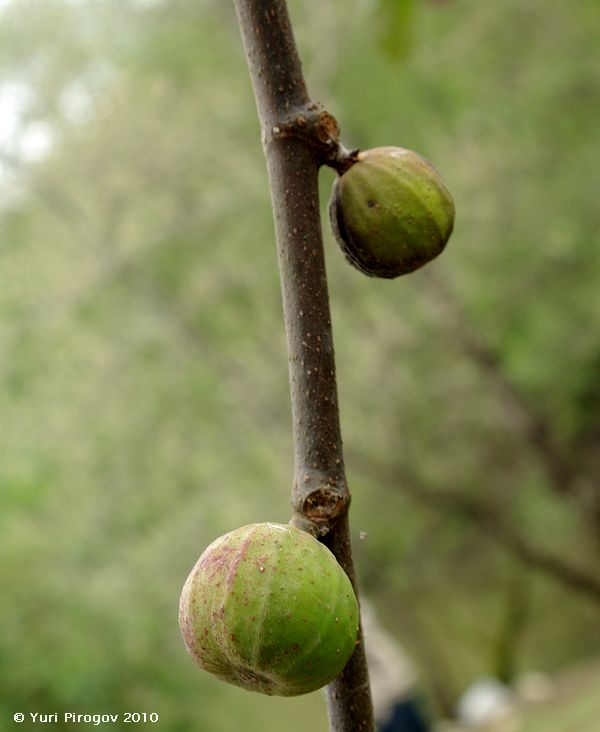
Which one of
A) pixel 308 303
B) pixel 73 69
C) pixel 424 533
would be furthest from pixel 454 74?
pixel 308 303

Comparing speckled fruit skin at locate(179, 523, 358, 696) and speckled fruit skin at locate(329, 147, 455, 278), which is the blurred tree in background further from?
speckled fruit skin at locate(179, 523, 358, 696)

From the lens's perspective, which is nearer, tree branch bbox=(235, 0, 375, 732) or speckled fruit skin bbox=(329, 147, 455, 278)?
tree branch bbox=(235, 0, 375, 732)

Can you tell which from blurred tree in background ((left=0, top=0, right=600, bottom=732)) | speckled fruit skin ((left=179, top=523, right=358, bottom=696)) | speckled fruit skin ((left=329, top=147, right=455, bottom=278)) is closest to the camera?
speckled fruit skin ((left=179, top=523, right=358, bottom=696))

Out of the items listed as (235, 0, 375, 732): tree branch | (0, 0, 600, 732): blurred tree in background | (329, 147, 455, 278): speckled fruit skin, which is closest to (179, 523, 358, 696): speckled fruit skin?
(235, 0, 375, 732): tree branch

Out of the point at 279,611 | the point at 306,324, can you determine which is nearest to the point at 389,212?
the point at 306,324

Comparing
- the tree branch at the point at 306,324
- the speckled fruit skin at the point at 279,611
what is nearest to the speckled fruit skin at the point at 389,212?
the tree branch at the point at 306,324

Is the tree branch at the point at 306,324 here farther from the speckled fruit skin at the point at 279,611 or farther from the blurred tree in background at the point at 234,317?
the blurred tree in background at the point at 234,317
